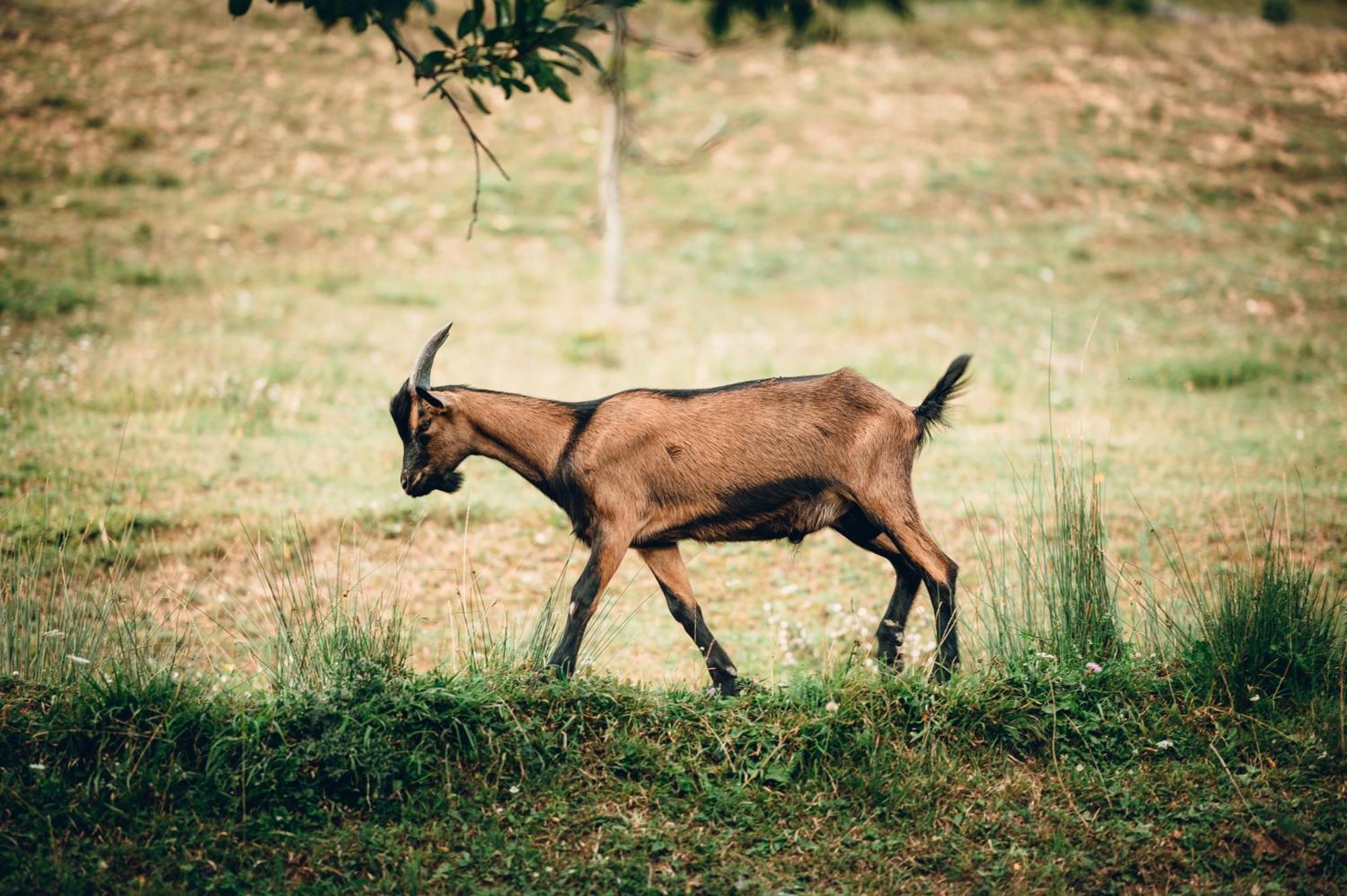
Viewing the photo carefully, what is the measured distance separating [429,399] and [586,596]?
128 cm

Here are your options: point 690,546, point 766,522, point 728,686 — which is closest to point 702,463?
point 766,522

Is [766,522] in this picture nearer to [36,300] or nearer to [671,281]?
[36,300]

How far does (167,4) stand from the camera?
26750mm

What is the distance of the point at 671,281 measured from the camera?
1880cm

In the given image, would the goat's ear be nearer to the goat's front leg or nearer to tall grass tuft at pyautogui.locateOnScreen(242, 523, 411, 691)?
tall grass tuft at pyautogui.locateOnScreen(242, 523, 411, 691)

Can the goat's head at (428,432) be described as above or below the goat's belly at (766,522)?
above

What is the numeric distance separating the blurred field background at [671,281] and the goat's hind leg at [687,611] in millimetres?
283

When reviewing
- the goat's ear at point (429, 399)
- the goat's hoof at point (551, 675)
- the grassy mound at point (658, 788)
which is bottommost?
the grassy mound at point (658, 788)

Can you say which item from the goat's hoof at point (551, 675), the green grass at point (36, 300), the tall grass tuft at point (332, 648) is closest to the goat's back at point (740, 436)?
the goat's hoof at point (551, 675)

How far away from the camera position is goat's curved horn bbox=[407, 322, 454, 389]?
20.4ft

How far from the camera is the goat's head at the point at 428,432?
623cm

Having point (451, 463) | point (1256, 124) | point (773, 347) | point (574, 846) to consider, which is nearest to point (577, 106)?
point (773, 347)

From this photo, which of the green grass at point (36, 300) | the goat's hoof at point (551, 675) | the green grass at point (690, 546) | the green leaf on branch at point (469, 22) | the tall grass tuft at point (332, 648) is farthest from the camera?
the green grass at point (36, 300)

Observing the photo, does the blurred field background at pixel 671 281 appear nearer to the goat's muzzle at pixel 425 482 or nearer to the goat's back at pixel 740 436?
the goat's muzzle at pixel 425 482
